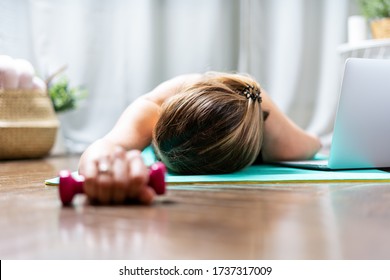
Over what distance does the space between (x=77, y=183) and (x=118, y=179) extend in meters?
0.10

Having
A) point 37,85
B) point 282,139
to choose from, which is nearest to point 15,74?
point 37,85

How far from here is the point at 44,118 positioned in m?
2.74

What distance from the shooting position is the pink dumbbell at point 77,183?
94cm

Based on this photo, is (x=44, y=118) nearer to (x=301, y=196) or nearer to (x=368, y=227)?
(x=301, y=196)

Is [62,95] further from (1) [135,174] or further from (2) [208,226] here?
(2) [208,226]

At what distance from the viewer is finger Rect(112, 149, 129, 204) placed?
89 centimetres

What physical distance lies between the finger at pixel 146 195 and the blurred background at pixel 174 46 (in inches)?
94.3

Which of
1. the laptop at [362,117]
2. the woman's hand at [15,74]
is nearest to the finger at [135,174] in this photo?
the laptop at [362,117]

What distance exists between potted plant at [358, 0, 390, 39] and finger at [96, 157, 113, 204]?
2.34m

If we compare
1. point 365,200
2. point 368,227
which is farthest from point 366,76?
point 368,227

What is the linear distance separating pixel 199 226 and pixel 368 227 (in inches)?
9.1

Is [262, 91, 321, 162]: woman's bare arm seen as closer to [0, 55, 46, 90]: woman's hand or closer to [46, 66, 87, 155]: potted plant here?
[0, 55, 46, 90]: woman's hand

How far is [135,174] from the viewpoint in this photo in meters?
0.89

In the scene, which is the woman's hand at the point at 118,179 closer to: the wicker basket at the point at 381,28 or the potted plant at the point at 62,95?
the potted plant at the point at 62,95
